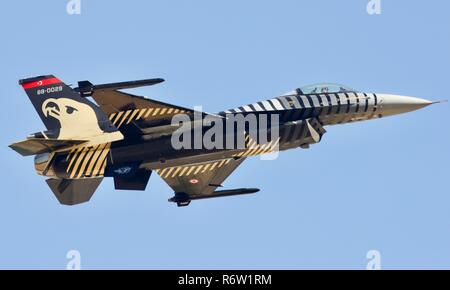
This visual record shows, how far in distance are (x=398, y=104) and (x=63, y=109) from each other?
382 inches

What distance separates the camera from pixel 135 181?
30.3 m

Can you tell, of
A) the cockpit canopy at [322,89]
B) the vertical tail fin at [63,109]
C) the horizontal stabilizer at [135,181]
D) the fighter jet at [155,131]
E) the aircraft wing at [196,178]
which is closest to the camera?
the fighter jet at [155,131]

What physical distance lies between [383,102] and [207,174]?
19.1ft

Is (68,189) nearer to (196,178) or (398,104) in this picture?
(196,178)

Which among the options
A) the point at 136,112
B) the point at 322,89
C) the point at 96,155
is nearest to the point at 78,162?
the point at 96,155

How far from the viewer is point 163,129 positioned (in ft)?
96.2

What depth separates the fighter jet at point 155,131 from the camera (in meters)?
29.2

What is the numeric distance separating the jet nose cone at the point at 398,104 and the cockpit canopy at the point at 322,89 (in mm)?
1038

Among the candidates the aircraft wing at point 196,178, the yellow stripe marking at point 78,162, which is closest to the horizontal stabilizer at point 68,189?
the yellow stripe marking at point 78,162

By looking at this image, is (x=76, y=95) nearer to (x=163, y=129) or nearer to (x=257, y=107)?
(x=163, y=129)

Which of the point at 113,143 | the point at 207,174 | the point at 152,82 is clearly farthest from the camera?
the point at 207,174

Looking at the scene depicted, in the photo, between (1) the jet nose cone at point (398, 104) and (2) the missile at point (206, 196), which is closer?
(1) the jet nose cone at point (398, 104)

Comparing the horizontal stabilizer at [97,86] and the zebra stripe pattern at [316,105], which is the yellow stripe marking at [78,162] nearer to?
the horizontal stabilizer at [97,86]

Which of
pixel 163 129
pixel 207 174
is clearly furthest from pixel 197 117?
pixel 207 174
